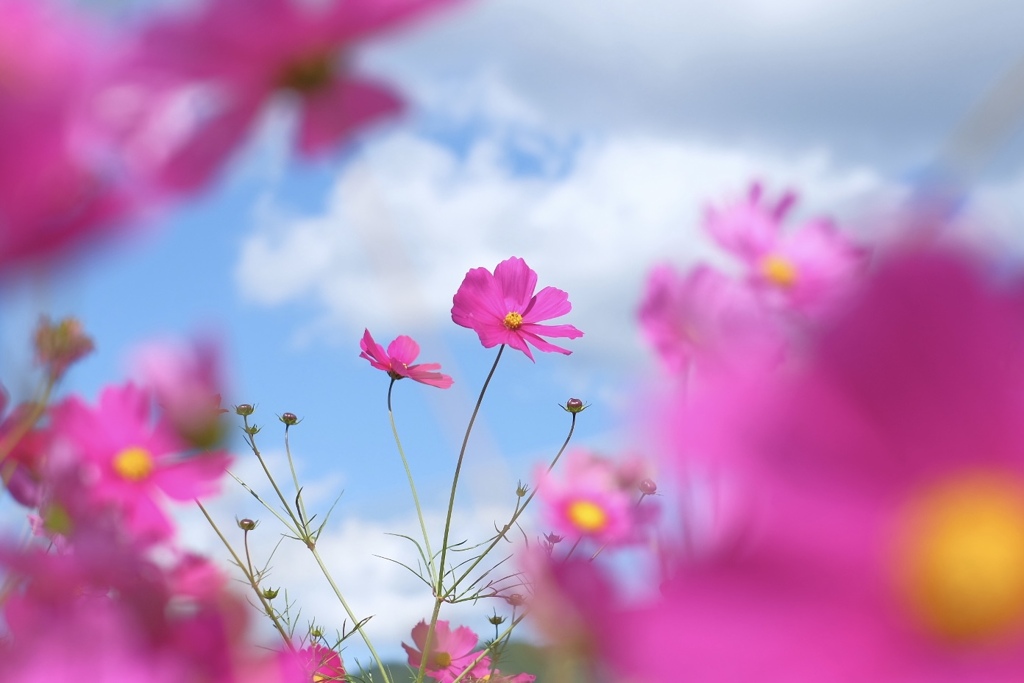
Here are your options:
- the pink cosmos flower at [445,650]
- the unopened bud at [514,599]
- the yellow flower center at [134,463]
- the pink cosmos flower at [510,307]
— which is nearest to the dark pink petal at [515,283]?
the pink cosmos flower at [510,307]

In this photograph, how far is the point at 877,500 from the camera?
0.13m

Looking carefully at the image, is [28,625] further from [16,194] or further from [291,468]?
[291,468]

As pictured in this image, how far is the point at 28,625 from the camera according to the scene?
234 millimetres

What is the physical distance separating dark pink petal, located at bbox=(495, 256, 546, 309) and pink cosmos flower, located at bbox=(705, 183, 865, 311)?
56 centimetres

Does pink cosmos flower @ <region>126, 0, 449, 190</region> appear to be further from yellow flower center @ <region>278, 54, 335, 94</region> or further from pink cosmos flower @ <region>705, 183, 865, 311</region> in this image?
pink cosmos flower @ <region>705, 183, 865, 311</region>

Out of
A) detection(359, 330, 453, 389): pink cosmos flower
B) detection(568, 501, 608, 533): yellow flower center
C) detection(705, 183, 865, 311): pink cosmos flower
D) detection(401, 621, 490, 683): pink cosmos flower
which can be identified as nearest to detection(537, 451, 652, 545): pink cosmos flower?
detection(568, 501, 608, 533): yellow flower center

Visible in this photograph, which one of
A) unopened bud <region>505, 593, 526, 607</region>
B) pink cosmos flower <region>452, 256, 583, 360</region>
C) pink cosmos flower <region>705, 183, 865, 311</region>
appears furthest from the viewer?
unopened bud <region>505, 593, 526, 607</region>

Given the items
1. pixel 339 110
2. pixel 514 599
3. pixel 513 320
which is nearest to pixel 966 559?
pixel 339 110

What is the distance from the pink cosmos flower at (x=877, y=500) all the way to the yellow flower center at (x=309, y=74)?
0.11 metres

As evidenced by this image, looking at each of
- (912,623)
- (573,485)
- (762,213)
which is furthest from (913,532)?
(573,485)

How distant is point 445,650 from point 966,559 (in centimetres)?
115

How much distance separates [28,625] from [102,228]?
5.0 inches

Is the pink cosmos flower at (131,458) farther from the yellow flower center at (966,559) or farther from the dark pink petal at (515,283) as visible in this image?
the dark pink petal at (515,283)

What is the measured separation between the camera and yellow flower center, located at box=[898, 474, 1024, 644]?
13cm
